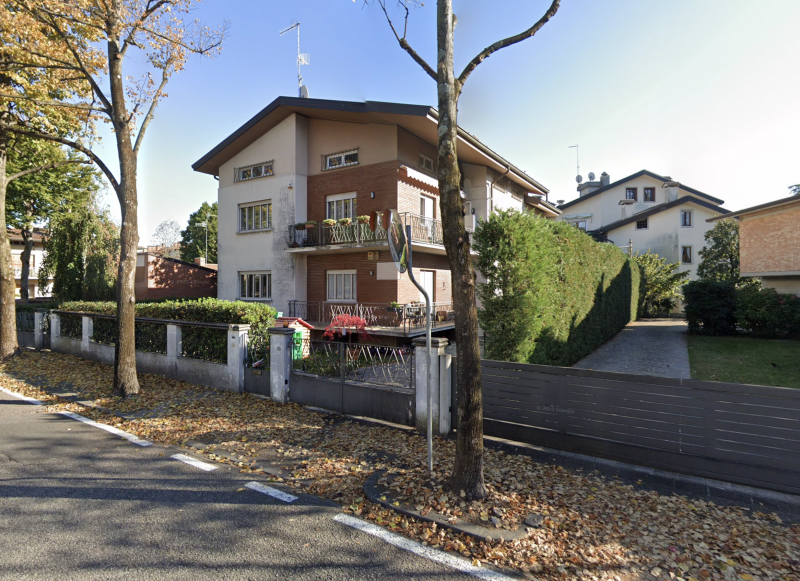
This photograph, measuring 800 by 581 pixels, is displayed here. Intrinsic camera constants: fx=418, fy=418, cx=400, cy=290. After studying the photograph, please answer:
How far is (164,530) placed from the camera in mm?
3697

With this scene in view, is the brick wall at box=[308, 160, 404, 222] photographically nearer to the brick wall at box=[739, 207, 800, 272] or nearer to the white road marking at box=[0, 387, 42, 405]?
the white road marking at box=[0, 387, 42, 405]

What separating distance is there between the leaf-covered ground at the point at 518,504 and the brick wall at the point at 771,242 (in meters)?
18.6

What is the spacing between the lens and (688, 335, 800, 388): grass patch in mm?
9641

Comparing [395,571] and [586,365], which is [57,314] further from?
[586,365]

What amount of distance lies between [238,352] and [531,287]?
5858 mm

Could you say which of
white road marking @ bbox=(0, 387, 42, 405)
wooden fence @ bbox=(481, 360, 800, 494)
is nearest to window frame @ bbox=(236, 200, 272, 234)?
white road marking @ bbox=(0, 387, 42, 405)

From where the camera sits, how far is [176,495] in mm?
4348

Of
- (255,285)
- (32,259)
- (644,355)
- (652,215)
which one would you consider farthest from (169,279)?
(652,215)

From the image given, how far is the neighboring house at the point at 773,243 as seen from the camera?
55.7 feet

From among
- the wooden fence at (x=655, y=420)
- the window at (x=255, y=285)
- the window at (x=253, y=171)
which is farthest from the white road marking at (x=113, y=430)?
the window at (x=253, y=171)

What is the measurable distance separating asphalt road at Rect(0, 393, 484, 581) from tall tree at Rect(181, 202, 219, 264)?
1868 inches

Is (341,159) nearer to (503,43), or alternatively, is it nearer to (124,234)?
(124,234)

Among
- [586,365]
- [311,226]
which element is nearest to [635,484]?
[586,365]

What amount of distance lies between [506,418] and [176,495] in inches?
161
